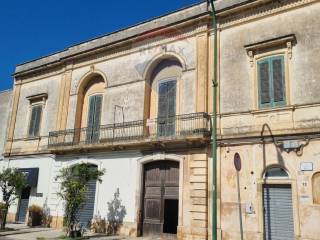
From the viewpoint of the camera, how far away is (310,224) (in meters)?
11.0

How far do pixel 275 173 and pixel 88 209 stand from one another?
29.8 ft

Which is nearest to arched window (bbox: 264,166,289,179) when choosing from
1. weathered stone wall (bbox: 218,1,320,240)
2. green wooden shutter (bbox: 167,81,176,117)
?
weathered stone wall (bbox: 218,1,320,240)

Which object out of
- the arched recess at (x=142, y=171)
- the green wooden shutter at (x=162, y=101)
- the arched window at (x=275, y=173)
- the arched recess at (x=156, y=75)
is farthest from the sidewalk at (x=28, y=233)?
the arched window at (x=275, y=173)

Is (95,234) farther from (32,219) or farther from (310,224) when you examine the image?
(310,224)

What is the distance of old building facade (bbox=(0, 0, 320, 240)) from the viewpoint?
1208 cm

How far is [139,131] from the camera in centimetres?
1573

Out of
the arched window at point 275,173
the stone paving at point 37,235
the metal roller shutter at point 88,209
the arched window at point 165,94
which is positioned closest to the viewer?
the arched window at point 275,173

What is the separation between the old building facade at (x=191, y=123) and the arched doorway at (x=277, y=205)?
34 mm

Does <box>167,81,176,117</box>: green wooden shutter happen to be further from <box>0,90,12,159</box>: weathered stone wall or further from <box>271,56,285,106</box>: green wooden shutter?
<box>0,90,12,159</box>: weathered stone wall

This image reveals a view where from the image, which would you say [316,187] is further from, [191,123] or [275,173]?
[191,123]

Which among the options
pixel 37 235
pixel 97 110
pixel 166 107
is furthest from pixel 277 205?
pixel 97 110

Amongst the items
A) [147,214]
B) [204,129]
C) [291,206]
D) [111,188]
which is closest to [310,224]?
[291,206]

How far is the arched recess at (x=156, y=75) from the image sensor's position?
634 inches

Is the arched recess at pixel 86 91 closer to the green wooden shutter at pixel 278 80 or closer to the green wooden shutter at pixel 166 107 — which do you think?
the green wooden shutter at pixel 166 107
